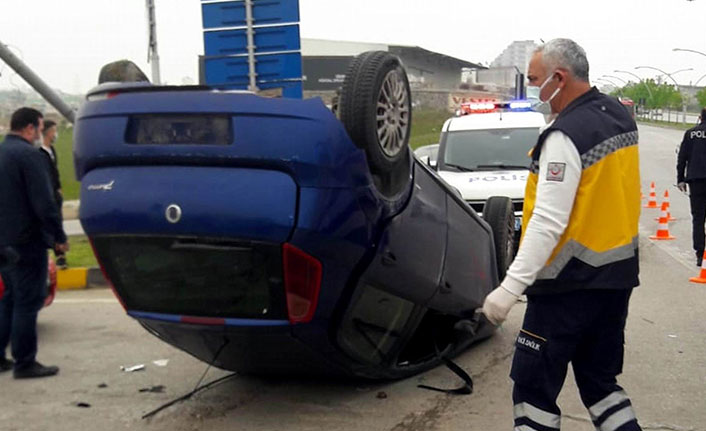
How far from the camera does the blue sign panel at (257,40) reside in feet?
52.2

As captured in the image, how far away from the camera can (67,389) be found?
5.46 metres

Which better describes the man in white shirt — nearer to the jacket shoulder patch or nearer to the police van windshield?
the jacket shoulder patch

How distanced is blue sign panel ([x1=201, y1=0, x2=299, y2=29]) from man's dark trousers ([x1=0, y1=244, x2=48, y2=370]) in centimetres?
1094

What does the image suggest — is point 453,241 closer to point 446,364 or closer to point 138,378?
point 446,364

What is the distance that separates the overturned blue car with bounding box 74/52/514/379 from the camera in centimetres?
367

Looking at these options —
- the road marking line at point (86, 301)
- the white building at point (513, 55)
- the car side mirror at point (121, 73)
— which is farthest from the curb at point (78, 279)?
the white building at point (513, 55)

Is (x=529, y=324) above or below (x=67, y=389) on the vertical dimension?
above

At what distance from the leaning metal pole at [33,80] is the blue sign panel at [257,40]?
5679 mm

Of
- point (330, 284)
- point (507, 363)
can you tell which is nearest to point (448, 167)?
point (507, 363)

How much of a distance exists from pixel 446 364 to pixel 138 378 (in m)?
2.13

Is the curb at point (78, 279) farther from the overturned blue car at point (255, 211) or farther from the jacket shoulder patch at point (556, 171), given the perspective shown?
the jacket shoulder patch at point (556, 171)

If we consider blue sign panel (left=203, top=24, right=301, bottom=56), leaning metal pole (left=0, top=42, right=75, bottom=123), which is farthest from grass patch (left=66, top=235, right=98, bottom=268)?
blue sign panel (left=203, top=24, right=301, bottom=56)

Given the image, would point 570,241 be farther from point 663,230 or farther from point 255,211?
point 663,230

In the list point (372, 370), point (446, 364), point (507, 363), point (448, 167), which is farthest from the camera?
point (448, 167)
